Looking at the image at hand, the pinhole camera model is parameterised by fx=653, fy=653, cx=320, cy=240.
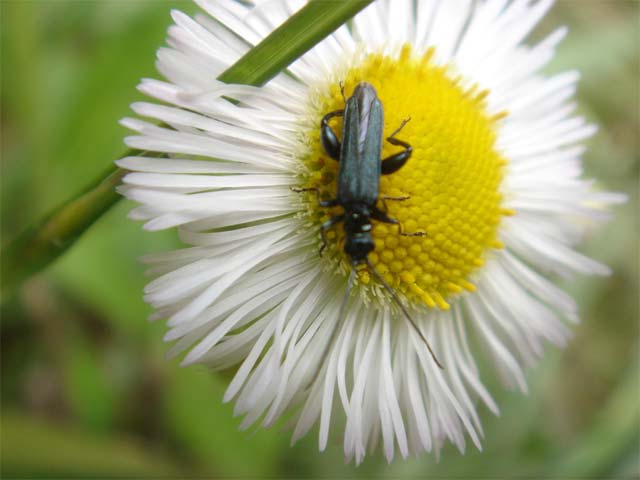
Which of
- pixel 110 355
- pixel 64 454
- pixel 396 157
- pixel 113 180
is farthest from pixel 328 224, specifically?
pixel 110 355

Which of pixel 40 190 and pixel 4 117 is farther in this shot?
pixel 4 117

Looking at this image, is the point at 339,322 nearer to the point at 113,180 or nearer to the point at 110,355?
the point at 113,180

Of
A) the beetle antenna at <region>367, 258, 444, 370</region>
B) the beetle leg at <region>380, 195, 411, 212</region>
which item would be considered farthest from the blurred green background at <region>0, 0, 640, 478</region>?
the beetle leg at <region>380, 195, 411, 212</region>

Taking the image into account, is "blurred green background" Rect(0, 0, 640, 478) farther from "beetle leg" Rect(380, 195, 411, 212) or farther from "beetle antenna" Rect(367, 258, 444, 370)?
"beetle leg" Rect(380, 195, 411, 212)

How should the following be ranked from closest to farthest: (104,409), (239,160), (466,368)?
(239,160)
(466,368)
(104,409)

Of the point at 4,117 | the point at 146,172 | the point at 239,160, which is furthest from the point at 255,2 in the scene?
the point at 4,117

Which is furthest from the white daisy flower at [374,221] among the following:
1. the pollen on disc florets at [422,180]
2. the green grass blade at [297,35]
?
the green grass blade at [297,35]

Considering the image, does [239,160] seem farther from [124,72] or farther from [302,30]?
[124,72]
